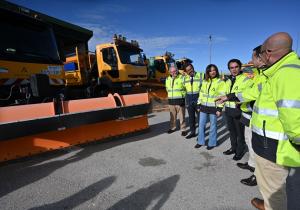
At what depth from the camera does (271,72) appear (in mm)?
2025

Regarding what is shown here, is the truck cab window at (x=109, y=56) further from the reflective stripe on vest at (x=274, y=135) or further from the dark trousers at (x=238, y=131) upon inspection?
the reflective stripe on vest at (x=274, y=135)

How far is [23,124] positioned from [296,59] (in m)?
3.52

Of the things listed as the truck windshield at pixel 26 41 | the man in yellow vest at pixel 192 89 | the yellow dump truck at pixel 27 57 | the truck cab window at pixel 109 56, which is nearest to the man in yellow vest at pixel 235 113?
the man in yellow vest at pixel 192 89

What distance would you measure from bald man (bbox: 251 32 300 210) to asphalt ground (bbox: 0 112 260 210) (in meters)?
0.92

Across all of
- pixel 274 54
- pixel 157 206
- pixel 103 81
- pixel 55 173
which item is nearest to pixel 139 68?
pixel 103 81

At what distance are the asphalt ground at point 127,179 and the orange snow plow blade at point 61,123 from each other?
312mm

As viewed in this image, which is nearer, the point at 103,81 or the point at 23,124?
the point at 23,124

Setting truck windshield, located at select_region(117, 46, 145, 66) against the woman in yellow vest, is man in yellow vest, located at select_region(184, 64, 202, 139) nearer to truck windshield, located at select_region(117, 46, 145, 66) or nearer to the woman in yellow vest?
the woman in yellow vest

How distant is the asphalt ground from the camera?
3145 millimetres

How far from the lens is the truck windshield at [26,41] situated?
4.36m

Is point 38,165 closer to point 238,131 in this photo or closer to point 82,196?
point 82,196

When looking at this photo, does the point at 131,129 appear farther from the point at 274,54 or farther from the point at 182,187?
the point at 274,54

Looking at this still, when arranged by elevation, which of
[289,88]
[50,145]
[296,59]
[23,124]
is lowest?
[50,145]

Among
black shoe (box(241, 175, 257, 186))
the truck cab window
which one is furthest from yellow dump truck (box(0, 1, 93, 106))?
the truck cab window
